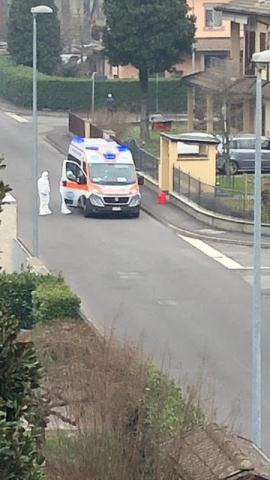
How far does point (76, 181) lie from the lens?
36969 mm

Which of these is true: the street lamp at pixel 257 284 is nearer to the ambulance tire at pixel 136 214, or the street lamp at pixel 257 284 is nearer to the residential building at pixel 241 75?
the ambulance tire at pixel 136 214

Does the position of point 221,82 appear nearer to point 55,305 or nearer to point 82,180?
point 82,180

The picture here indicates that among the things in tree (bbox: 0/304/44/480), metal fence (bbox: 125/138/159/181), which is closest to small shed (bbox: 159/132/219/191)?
metal fence (bbox: 125/138/159/181)

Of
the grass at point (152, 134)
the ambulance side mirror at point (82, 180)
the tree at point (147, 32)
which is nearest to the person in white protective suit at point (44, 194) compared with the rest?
the ambulance side mirror at point (82, 180)

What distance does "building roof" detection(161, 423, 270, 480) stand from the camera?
12875 millimetres

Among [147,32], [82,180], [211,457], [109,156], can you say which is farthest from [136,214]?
[211,457]

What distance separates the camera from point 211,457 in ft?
43.6

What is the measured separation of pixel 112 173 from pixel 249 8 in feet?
51.8

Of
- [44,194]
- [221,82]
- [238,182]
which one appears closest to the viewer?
[44,194]

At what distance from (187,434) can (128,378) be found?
149 centimetres

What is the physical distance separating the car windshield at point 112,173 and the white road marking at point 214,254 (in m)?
3.18

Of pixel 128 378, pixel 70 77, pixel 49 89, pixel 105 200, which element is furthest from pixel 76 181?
pixel 70 77

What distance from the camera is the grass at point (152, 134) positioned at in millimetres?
48678

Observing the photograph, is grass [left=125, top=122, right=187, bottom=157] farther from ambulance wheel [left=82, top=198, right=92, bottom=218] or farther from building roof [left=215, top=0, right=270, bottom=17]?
ambulance wheel [left=82, top=198, right=92, bottom=218]
